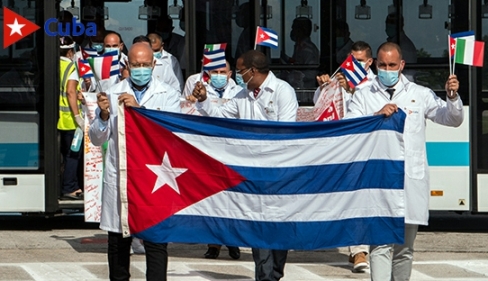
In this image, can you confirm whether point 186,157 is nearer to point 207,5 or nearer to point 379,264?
point 379,264

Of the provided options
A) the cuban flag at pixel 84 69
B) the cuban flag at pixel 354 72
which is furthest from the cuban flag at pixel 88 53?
the cuban flag at pixel 354 72

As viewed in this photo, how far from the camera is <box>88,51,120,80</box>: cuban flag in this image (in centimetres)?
1095

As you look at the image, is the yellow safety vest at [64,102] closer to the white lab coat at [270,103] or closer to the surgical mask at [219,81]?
the surgical mask at [219,81]

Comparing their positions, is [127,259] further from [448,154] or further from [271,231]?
[448,154]

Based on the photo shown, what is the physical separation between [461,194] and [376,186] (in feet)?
15.3

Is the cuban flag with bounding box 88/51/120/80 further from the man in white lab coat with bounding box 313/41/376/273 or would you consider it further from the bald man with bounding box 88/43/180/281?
the bald man with bounding box 88/43/180/281

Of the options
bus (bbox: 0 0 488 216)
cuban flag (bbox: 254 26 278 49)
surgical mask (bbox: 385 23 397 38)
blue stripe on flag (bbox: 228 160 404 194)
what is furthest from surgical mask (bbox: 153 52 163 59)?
blue stripe on flag (bbox: 228 160 404 194)

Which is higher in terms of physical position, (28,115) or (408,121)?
(28,115)

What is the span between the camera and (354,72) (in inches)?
438

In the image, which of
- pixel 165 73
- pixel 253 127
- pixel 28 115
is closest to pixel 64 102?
pixel 28 115

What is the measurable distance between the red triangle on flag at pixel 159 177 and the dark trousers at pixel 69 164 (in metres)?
5.26

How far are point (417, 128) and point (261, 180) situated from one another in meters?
1.20

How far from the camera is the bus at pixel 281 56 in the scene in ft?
43.2

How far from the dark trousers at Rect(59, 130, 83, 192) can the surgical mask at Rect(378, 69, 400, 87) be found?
20.0 feet
